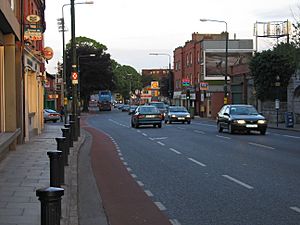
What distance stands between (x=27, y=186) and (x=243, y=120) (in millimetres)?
17910

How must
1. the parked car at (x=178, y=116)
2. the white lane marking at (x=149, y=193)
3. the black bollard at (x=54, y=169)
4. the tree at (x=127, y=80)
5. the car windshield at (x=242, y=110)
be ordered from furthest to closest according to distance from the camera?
the tree at (x=127, y=80), the parked car at (x=178, y=116), the car windshield at (x=242, y=110), the white lane marking at (x=149, y=193), the black bollard at (x=54, y=169)

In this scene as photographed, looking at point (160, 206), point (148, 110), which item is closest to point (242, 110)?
point (148, 110)

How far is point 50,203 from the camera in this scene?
4641 mm

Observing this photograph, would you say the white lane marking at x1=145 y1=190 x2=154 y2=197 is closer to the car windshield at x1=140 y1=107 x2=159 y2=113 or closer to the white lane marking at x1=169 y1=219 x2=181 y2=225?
the white lane marking at x1=169 y1=219 x2=181 y2=225

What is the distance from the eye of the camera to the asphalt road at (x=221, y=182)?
25.7ft

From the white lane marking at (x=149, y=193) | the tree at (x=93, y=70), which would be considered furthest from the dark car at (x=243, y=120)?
the tree at (x=93, y=70)

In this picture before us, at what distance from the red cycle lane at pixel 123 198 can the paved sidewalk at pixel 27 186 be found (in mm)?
565

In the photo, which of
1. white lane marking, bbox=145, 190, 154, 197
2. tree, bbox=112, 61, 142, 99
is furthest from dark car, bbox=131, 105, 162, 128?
tree, bbox=112, 61, 142, 99

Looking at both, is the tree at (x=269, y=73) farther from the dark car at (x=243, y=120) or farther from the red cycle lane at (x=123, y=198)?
the red cycle lane at (x=123, y=198)

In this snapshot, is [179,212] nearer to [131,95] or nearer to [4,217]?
[4,217]

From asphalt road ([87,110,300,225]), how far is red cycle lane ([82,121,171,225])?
181 mm

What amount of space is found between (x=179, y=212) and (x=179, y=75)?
76895mm

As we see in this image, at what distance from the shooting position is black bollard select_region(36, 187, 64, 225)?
15.0ft

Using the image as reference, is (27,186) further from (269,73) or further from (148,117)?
(269,73)
